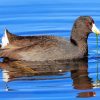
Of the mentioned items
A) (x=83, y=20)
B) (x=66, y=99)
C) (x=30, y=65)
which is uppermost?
(x=83, y=20)

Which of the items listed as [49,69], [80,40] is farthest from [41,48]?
[80,40]

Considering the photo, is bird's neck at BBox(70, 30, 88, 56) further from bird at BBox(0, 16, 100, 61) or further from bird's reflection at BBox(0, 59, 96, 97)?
bird's reflection at BBox(0, 59, 96, 97)

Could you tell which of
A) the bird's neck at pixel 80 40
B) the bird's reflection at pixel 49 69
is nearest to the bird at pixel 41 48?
the bird's neck at pixel 80 40

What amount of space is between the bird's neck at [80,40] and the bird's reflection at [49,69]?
33cm

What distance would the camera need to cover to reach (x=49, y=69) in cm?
1458

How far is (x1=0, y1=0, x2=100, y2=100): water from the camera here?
1254cm

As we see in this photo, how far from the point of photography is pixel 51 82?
13266mm

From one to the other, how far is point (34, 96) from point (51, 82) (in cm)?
112

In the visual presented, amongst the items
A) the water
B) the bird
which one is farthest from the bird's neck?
the water

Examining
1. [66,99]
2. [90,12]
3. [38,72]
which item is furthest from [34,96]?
[90,12]

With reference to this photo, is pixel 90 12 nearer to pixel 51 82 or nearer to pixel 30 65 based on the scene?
pixel 30 65

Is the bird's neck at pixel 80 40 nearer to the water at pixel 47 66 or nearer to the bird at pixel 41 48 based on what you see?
the bird at pixel 41 48

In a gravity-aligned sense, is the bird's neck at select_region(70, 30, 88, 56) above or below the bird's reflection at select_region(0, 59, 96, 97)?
above

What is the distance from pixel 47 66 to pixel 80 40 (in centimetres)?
147
